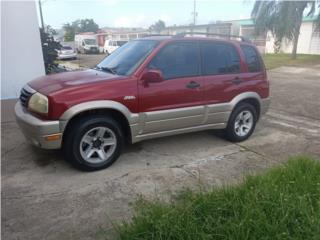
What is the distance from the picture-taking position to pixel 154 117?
4484 mm

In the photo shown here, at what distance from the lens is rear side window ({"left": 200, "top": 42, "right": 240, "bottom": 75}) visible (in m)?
4.99

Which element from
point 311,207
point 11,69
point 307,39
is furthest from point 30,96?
point 307,39

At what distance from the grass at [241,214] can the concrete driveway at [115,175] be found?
0.42 meters

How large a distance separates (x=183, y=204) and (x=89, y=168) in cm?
159

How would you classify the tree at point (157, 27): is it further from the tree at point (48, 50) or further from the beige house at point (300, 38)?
the tree at point (48, 50)

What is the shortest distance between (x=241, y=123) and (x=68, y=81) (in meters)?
3.10

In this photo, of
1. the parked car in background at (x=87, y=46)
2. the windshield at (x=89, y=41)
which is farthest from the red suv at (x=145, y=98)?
the windshield at (x=89, y=41)

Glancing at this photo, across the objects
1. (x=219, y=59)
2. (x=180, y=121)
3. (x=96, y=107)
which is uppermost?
(x=219, y=59)

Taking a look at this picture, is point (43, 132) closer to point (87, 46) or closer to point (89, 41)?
point (87, 46)

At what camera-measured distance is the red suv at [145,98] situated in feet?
12.9

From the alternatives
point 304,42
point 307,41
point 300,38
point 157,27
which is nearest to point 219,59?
point 307,41

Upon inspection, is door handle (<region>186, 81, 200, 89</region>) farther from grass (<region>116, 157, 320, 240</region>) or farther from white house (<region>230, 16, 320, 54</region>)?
white house (<region>230, 16, 320, 54</region>)

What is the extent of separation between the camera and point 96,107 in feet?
13.1

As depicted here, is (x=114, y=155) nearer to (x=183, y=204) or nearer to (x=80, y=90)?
(x=80, y=90)
